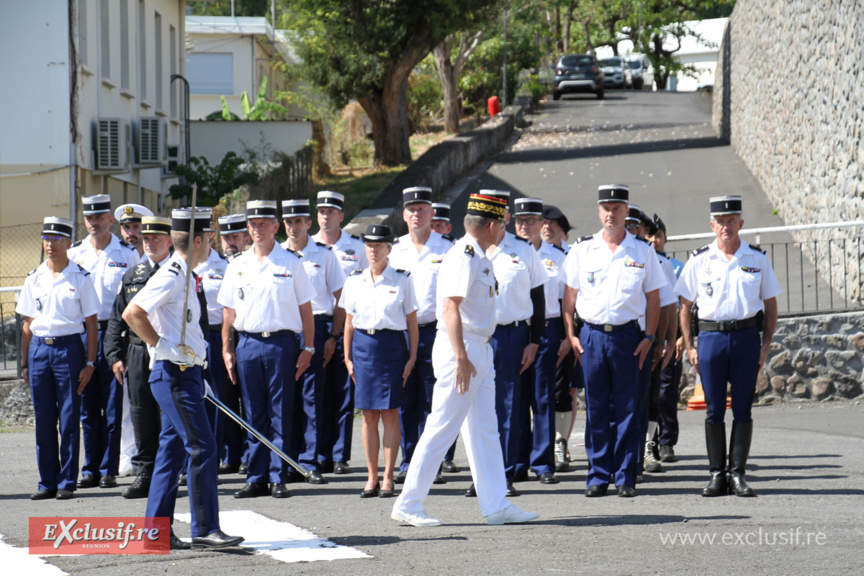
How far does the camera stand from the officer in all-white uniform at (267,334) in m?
8.45

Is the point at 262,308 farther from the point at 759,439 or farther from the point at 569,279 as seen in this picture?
the point at 759,439

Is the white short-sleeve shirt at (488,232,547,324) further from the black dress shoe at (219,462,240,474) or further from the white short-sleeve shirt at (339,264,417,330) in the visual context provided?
the black dress shoe at (219,462,240,474)

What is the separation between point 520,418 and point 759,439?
9.81ft

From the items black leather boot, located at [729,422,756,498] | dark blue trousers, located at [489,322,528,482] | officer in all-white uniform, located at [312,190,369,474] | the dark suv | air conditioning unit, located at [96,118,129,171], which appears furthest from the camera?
the dark suv

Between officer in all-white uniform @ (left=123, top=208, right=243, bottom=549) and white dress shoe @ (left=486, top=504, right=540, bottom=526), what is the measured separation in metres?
1.63

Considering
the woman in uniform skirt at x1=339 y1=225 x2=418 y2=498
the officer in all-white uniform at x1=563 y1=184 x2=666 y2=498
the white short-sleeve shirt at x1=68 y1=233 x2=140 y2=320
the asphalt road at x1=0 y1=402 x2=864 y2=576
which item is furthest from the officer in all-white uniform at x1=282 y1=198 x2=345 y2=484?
the officer in all-white uniform at x1=563 y1=184 x2=666 y2=498

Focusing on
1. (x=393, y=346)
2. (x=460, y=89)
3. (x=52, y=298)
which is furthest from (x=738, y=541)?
(x=460, y=89)

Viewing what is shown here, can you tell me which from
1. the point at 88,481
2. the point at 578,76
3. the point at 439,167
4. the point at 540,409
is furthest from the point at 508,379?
the point at 578,76

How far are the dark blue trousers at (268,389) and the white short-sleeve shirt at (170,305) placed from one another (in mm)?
1542

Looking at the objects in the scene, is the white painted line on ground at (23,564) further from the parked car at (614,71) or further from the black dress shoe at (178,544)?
the parked car at (614,71)

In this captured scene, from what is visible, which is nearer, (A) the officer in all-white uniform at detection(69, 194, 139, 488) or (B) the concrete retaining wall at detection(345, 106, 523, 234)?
(A) the officer in all-white uniform at detection(69, 194, 139, 488)

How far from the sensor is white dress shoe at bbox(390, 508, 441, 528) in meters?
7.01

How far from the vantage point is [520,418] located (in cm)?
877

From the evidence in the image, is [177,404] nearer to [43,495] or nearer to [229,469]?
[43,495]
